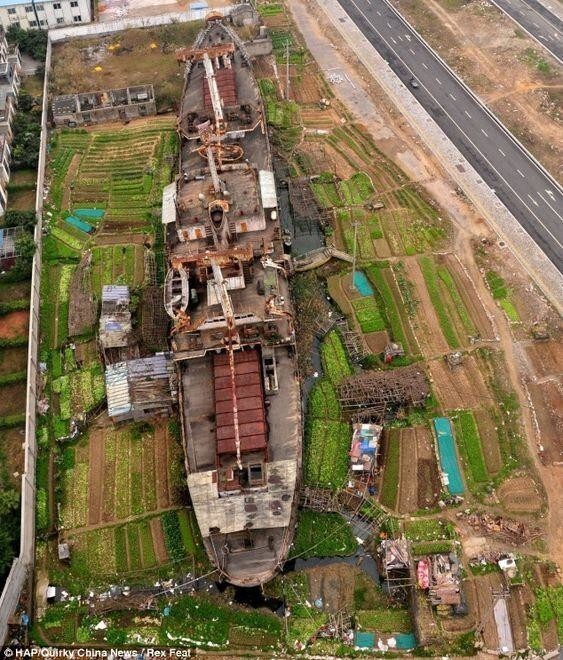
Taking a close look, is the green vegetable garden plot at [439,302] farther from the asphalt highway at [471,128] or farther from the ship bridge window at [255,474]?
the ship bridge window at [255,474]

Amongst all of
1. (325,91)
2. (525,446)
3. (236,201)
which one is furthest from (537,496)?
(325,91)

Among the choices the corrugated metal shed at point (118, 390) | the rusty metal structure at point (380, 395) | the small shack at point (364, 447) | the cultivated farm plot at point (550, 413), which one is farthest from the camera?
the rusty metal structure at point (380, 395)

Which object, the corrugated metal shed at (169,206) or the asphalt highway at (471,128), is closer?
the corrugated metal shed at (169,206)

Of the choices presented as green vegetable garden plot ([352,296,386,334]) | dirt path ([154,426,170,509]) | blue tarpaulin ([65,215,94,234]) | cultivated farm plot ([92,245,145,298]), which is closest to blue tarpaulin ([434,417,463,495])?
green vegetable garden plot ([352,296,386,334])

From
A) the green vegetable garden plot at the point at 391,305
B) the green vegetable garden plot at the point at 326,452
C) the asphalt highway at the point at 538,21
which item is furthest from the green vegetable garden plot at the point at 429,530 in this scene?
the asphalt highway at the point at 538,21

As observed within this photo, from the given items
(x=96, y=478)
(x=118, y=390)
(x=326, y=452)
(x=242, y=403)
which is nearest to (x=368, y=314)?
(x=326, y=452)

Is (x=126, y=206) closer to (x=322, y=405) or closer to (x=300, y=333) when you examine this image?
(x=300, y=333)

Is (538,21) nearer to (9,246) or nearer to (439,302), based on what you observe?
(439,302)
